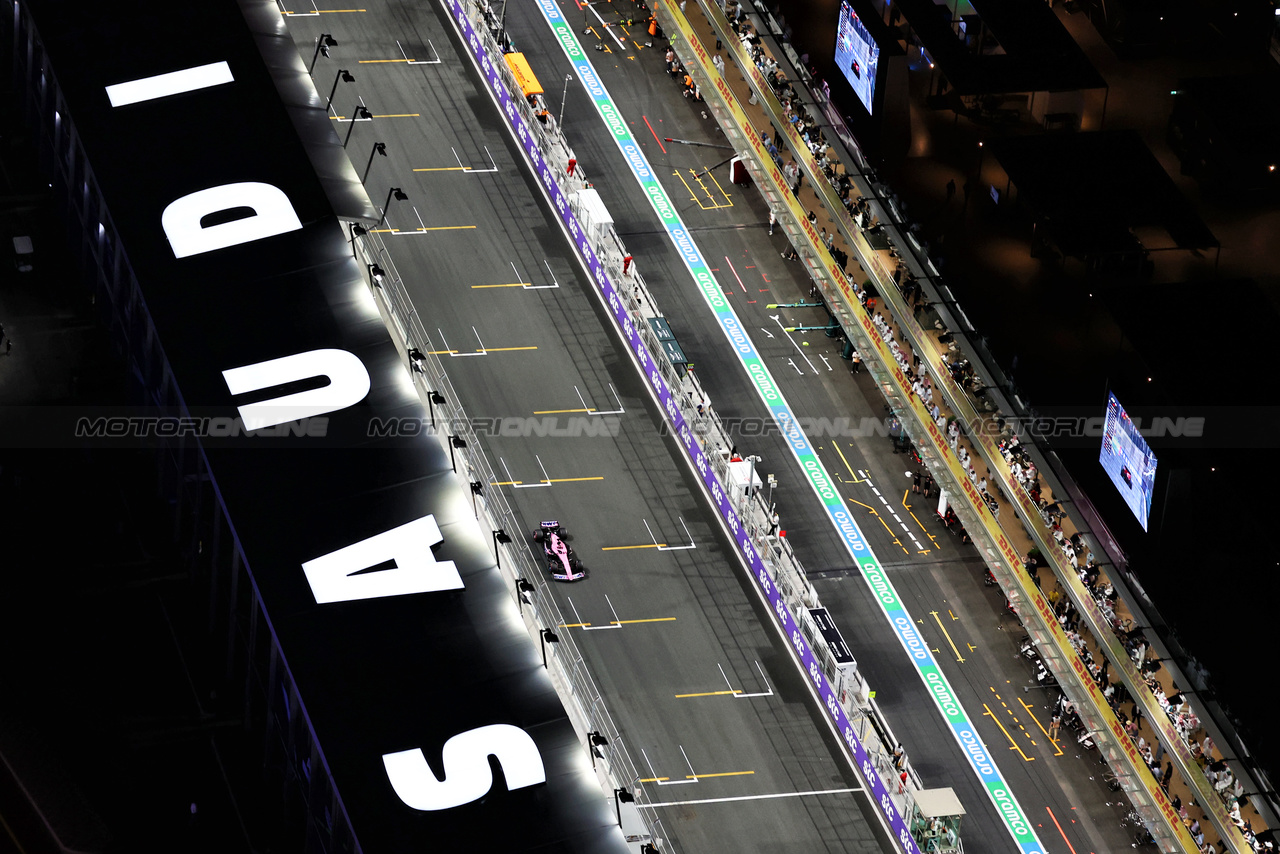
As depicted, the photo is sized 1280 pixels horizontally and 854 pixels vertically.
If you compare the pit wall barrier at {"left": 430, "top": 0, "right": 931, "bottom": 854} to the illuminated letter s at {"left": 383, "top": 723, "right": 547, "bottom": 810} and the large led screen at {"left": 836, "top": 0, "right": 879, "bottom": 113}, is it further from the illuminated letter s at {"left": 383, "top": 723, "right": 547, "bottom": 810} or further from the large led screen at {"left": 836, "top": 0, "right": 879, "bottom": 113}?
the illuminated letter s at {"left": 383, "top": 723, "right": 547, "bottom": 810}

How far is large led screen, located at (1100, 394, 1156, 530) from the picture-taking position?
43.1 meters

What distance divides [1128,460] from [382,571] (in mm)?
15623

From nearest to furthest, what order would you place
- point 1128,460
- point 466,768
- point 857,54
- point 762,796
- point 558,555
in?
point 466,768
point 762,796
point 1128,460
point 558,555
point 857,54

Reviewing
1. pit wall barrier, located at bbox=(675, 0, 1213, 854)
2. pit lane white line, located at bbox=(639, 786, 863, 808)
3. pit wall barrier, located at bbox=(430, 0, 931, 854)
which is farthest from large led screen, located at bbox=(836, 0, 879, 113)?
pit lane white line, located at bbox=(639, 786, 863, 808)

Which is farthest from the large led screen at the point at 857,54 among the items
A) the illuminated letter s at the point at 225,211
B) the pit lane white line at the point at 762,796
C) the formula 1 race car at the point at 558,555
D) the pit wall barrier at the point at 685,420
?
the pit lane white line at the point at 762,796

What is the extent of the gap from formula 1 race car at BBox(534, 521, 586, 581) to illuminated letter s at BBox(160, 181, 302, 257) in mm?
8307

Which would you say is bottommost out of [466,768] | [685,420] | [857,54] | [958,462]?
[466,768]

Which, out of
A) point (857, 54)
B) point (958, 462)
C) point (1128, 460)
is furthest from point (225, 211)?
point (1128, 460)

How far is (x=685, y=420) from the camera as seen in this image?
154 ft

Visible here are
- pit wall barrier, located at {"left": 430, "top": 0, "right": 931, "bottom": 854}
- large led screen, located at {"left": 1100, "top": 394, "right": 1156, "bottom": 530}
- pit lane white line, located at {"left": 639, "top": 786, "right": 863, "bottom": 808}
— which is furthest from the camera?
large led screen, located at {"left": 1100, "top": 394, "right": 1156, "bottom": 530}

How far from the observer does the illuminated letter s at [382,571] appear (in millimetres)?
35500

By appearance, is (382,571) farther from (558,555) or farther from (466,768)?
(558,555)

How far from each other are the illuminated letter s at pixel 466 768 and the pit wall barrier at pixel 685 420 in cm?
769

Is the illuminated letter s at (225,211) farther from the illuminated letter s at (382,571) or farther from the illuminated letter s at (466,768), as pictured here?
the illuminated letter s at (466,768)
